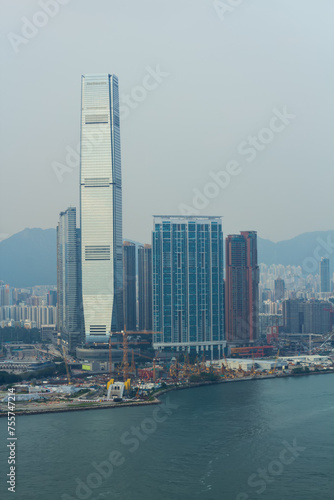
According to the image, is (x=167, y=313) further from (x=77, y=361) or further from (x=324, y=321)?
(x=324, y=321)

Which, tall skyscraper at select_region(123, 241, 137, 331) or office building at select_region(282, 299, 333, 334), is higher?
tall skyscraper at select_region(123, 241, 137, 331)

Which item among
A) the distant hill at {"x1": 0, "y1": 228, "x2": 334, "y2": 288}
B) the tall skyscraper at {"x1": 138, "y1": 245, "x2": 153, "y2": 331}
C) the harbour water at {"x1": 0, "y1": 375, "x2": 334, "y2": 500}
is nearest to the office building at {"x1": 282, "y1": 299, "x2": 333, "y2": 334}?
the tall skyscraper at {"x1": 138, "y1": 245, "x2": 153, "y2": 331}

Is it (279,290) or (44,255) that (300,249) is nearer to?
(44,255)

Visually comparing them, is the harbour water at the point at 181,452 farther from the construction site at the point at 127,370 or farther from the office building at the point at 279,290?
the office building at the point at 279,290

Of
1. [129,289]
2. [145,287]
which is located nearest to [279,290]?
[145,287]

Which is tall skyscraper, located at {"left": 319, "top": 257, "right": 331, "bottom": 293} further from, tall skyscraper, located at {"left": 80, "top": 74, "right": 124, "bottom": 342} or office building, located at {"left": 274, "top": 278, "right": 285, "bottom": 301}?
tall skyscraper, located at {"left": 80, "top": 74, "right": 124, "bottom": 342}

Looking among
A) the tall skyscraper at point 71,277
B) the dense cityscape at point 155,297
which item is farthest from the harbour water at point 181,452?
the tall skyscraper at point 71,277

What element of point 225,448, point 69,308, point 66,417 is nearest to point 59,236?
point 69,308

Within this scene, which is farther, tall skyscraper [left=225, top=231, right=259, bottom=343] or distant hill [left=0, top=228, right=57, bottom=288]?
distant hill [left=0, top=228, right=57, bottom=288]
